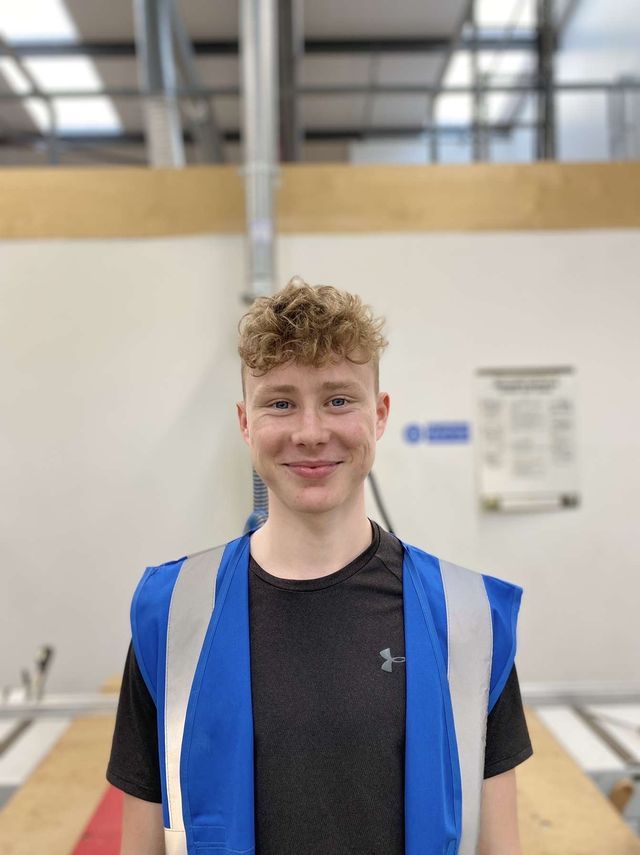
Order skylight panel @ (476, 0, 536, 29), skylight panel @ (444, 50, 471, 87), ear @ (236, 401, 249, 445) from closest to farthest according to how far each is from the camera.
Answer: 1. ear @ (236, 401, 249, 445)
2. skylight panel @ (476, 0, 536, 29)
3. skylight panel @ (444, 50, 471, 87)

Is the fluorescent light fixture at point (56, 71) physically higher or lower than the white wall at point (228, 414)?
higher

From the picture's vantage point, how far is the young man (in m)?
0.84

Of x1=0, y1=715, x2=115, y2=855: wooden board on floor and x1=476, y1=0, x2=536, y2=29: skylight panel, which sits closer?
x1=0, y1=715, x2=115, y2=855: wooden board on floor

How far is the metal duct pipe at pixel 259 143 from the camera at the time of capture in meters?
2.33

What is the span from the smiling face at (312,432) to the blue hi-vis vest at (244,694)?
0.16 metres

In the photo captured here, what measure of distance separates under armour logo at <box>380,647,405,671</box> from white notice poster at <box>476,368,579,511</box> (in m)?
1.78

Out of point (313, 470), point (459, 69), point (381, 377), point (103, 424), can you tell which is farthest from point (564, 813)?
point (459, 69)

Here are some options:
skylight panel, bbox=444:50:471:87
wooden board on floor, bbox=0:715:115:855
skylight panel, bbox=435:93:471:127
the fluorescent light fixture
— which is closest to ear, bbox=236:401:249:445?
wooden board on floor, bbox=0:715:115:855

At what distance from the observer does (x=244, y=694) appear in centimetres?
85

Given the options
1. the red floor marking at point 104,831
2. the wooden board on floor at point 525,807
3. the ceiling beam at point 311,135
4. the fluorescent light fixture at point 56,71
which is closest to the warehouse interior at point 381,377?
the wooden board on floor at point 525,807

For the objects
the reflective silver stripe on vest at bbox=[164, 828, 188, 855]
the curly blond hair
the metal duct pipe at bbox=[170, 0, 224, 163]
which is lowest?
the reflective silver stripe on vest at bbox=[164, 828, 188, 855]

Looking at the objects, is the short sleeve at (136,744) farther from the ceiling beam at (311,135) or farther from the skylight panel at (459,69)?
the ceiling beam at (311,135)

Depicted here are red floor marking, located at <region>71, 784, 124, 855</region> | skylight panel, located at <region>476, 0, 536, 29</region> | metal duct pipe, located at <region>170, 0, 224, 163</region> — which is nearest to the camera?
red floor marking, located at <region>71, 784, 124, 855</region>

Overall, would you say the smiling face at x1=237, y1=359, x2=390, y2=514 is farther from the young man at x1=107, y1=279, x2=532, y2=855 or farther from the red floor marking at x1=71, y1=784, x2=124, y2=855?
the red floor marking at x1=71, y1=784, x2=124, y2=855
